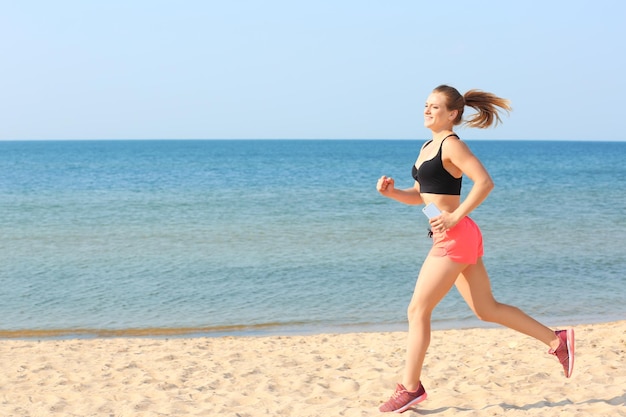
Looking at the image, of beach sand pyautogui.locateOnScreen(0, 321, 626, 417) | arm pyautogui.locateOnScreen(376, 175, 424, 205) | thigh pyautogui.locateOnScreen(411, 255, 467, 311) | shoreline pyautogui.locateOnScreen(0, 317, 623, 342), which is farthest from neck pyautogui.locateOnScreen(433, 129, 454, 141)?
shoreline pyautogui.locateOnScreen(0, 317, 623, 342)

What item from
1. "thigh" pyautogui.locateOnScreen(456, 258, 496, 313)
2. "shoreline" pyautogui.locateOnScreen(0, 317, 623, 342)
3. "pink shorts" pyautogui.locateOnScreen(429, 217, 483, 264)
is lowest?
"shoreline" pyautogui.locateOnScreen(0, 317, 623, 342)

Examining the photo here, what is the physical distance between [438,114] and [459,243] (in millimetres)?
729

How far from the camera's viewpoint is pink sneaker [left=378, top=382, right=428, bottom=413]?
4.40m

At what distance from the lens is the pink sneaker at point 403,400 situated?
4398 mm

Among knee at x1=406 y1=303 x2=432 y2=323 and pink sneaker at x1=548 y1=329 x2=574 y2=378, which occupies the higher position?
knee at x1=406 y1=303 x2=432 y2=323

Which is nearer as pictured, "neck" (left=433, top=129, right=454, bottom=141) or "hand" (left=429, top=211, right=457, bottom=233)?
"hand" (left=429, top=211, right=457, bottom=233)

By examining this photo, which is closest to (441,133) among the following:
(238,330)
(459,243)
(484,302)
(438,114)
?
(438,114)

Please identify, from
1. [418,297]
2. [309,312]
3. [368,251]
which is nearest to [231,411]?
[418,297]

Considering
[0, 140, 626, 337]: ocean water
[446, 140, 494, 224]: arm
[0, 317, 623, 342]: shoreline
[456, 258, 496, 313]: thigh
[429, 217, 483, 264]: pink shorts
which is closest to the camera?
[446, 140, 494, 224]: arm

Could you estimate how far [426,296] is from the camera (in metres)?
4.18

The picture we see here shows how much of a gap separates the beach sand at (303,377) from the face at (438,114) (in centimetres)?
174

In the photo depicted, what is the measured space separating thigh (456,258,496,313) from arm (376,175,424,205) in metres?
0.50

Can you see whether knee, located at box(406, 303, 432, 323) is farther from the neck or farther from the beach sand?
the neck

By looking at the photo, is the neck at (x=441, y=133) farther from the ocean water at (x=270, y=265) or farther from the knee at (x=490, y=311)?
the ocean water at (x=270, y=265)
